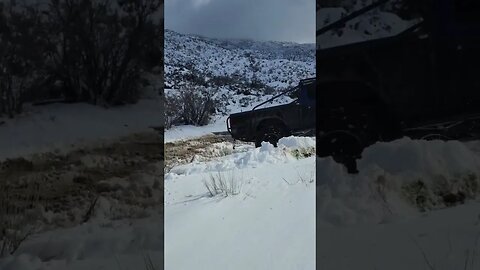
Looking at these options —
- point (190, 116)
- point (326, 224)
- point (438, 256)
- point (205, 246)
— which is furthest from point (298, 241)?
point (190, 116)

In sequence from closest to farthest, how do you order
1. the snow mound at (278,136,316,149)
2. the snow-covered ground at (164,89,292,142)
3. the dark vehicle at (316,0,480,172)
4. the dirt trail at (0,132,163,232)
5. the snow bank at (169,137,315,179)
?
1. the dirt trail at (0,132,163,232)
2. the dark vehicle at (316,0,480,172)
3. the snow bank at (169,137,315,179)
4. the snow mound at (278,136,316,149)
5. the snow-covered ground at (164,89,292,142)

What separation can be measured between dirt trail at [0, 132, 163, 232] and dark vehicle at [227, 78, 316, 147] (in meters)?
1.12

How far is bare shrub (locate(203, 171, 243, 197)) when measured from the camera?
2759 millimetres

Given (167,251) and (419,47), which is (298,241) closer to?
(167,251)

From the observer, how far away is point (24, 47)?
180cm

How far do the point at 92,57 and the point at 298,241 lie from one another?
4.03ft

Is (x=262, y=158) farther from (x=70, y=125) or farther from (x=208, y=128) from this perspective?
(x=70, y=125)

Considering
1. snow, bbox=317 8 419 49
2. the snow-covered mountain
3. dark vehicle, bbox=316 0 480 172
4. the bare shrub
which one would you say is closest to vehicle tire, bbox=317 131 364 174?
dark vehicle, bbox=316 0 480 172

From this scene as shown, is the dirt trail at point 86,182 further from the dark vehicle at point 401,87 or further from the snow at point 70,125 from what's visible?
the dark vehicle at point 401,87

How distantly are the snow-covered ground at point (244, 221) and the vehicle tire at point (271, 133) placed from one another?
26.7 inches

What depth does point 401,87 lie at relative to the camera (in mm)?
1941

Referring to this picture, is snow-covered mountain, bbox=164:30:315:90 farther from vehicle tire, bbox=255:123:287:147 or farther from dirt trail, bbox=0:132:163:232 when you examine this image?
dirt trail, bbox=0:132:163:232

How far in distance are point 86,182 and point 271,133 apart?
2.36m

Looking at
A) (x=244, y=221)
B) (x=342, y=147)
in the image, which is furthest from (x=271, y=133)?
(x=342, y=147)
